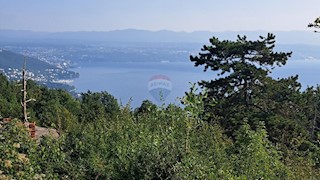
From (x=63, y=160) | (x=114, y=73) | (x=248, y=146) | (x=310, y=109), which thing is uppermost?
(x=248, y=146)

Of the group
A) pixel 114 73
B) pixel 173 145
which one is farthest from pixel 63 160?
pixel 114 73

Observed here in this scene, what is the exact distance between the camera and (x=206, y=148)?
Result: 508cm

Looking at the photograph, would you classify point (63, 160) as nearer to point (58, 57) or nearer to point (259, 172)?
point (259, 172)

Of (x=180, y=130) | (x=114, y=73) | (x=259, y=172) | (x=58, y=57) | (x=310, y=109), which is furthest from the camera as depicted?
(x=58, y=57)

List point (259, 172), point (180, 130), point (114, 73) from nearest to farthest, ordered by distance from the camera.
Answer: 1. point (259, 172)
2. point (180, 130)
3. point (114, 73)

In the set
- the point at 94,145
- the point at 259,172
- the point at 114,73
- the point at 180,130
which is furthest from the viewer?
the point at 114,73

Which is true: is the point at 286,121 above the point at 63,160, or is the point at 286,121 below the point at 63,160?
below

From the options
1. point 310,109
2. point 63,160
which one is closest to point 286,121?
point 310,109

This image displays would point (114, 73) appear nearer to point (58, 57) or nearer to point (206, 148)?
point (58, 57)

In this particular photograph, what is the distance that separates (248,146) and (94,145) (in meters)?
1.95

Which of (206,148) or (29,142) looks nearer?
(29,142)

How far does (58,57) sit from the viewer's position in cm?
11919

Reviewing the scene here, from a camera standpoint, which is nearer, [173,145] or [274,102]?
[173,145]

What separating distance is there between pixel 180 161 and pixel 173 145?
175 mm
